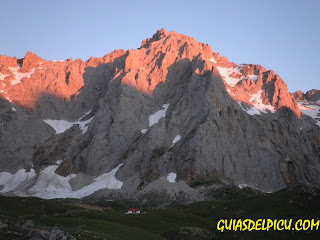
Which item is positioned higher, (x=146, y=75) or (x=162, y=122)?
(x=146, y=75)

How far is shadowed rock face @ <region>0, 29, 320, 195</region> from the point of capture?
131 m

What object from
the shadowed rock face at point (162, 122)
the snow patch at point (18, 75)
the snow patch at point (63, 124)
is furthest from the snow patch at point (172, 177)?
the snow patch at point (18, 75)

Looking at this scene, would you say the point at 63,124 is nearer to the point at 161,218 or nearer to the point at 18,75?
the point at 18,75

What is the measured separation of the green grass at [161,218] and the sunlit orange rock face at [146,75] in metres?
86.9

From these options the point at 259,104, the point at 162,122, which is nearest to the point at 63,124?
the point at 162,122

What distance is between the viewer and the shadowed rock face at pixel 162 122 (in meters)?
131

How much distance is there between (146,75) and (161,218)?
109 metres

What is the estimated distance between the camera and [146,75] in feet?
547

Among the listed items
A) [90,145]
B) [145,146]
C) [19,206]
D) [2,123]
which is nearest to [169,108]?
[145,146]

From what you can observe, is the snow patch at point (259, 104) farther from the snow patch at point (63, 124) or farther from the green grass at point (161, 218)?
the green grass at point (161, 218)

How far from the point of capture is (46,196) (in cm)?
12512

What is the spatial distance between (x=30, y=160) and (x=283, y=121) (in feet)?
311

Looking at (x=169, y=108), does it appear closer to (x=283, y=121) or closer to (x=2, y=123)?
(x=283, y=121)

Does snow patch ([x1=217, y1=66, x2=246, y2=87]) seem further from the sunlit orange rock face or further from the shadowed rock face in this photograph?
the shadowed rock face
